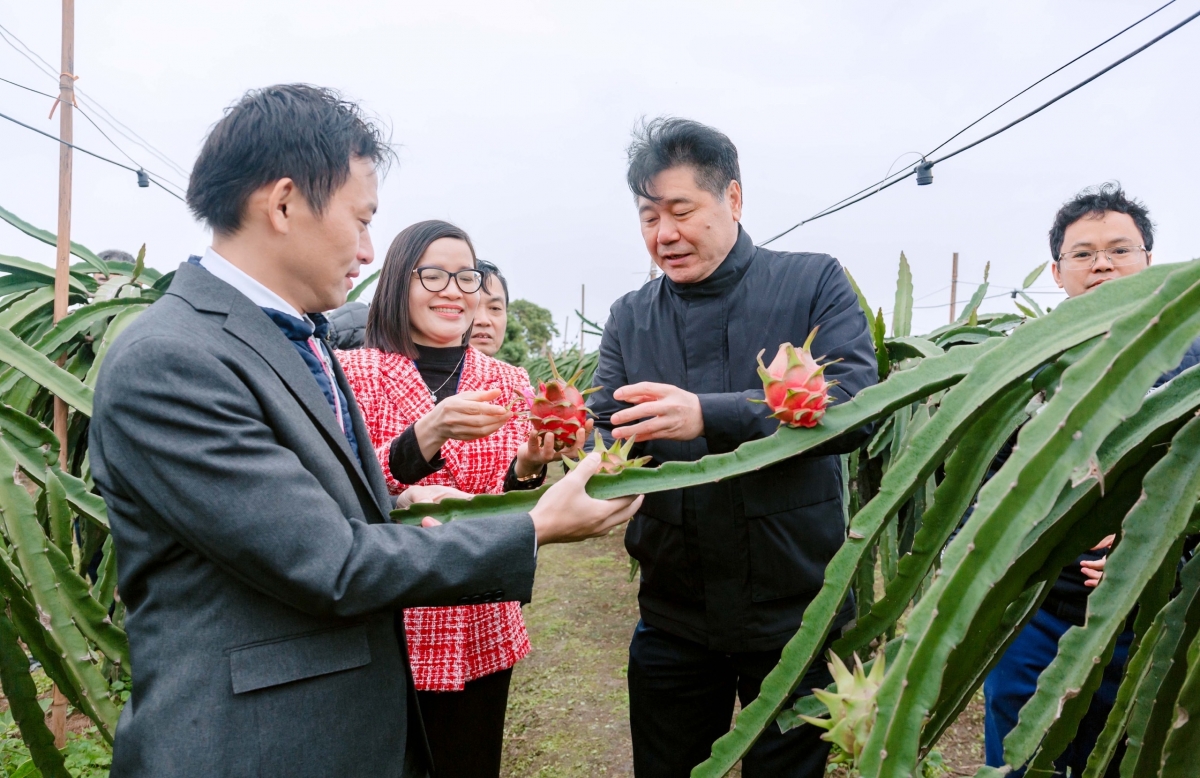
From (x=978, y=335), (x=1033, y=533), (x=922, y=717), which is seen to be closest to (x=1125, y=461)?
(x=1033, y=533)

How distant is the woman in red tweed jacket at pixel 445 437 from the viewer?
4.88 ft

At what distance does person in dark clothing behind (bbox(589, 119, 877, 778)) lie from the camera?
1.52 m

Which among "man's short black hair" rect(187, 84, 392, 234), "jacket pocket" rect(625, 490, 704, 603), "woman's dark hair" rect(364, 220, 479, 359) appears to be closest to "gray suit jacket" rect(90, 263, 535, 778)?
"man's short black hair" rect(187, 84, 392, 234)

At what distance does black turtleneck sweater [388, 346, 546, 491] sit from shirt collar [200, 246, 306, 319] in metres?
0.43

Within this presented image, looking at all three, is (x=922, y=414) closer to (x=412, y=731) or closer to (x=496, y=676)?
(x=496, y=676)

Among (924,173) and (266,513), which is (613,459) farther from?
(924,173)

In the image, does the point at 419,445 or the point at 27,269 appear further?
the point at 27,269

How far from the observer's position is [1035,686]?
162cm

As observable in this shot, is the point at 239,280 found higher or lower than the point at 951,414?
higher

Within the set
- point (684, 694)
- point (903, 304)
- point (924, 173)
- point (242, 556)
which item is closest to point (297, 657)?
point (242, 556)

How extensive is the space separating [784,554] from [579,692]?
79.9 inches

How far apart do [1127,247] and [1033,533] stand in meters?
1.46

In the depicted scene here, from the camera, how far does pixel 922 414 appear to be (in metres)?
1.78

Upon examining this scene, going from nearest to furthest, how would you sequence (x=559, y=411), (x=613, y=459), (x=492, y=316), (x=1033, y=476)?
(x=1033, y=476) < (x=613, y=459) < (x=559, y=411) < (x=492, y=316)
